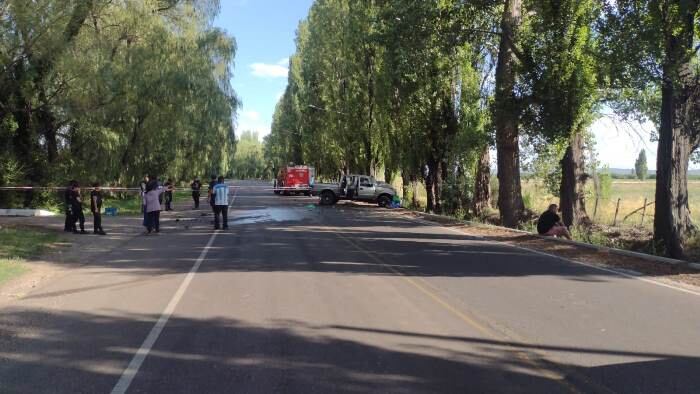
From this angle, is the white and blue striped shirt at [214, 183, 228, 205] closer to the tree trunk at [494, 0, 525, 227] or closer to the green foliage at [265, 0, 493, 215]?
the green foliage at [265, 0, 493, 215]

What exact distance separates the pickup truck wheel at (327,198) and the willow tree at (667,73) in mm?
24796

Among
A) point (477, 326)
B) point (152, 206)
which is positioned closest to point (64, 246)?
point (152, 206)

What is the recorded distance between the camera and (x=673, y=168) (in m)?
14.2

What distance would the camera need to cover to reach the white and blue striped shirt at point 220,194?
19.7 meters

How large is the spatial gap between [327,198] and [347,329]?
3193cm

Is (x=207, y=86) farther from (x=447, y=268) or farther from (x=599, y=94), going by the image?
(x=447, y=268)

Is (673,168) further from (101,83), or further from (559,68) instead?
(101,83)

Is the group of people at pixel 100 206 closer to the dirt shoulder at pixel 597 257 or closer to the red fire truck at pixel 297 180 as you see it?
the dirt shoulder at pixel 597 257

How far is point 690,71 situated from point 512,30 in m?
6.63

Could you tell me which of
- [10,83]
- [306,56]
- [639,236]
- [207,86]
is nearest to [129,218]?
[10,83]

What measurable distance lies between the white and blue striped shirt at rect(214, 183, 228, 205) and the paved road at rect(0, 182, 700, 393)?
719cm

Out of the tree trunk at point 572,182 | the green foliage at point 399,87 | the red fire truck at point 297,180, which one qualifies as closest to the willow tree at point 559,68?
the tree trunk at point 572,182

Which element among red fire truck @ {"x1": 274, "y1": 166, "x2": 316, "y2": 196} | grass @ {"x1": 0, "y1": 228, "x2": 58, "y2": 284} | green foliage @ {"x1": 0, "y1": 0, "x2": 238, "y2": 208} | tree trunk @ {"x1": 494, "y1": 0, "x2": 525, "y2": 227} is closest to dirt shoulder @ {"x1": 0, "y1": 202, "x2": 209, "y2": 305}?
grass @ {"x1": 0, "y1": 228, "x2": 58, "y2": 284}

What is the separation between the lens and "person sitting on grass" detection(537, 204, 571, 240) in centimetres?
1769
